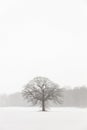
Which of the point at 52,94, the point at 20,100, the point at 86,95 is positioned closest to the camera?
the point at 52,94

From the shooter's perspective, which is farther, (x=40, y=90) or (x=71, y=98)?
(x=71, y=98)

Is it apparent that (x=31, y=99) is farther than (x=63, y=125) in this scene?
Yes

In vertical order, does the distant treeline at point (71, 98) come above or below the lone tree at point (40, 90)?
above

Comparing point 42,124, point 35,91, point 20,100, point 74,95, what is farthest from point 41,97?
point 20,100

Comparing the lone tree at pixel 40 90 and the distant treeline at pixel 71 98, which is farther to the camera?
the distant treeline at pixel 71 98

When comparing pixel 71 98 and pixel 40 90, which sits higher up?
pixel 71 98

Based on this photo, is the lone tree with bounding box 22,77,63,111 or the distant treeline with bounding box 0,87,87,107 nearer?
the lone tree with bounding box 22,77,63,111

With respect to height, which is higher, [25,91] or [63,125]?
[25,91]

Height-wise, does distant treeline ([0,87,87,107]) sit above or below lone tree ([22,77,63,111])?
above

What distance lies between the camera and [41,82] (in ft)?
132

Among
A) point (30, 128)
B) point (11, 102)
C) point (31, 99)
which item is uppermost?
point (11, 102)

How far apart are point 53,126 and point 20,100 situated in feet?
226

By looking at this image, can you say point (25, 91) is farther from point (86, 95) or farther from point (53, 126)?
point (86, 95)

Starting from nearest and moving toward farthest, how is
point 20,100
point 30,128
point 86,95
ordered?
point 30,128 < point 86,95 < point 20,100
